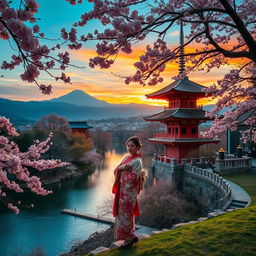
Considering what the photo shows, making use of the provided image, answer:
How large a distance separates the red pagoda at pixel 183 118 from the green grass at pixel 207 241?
15481 millimetres

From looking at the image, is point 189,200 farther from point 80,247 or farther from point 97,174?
point 97,174

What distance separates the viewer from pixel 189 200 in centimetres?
1877

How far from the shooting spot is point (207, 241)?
512cm

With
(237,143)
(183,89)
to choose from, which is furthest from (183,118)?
(237,143)

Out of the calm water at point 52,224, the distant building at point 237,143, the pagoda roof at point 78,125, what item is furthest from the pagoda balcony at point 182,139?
the pagoda roof at point 78,125

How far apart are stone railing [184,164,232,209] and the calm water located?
6837mm

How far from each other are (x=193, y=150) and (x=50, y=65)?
20.1 metres

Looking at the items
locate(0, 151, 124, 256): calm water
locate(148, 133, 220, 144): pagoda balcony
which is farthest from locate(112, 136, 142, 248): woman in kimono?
locate(148, 133, 220, 144): pagoda balcony

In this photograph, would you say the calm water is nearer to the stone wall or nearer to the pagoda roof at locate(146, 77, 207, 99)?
the stone wall

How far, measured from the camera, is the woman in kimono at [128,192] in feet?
16.0

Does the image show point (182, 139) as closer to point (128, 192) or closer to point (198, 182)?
point (198, 182)

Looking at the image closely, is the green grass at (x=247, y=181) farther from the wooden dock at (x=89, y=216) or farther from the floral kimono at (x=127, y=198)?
the floral kimono at (x=127, y=198)

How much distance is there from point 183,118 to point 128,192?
17.1 metres

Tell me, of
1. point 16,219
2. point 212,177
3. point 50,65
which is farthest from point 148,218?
point 50,65
